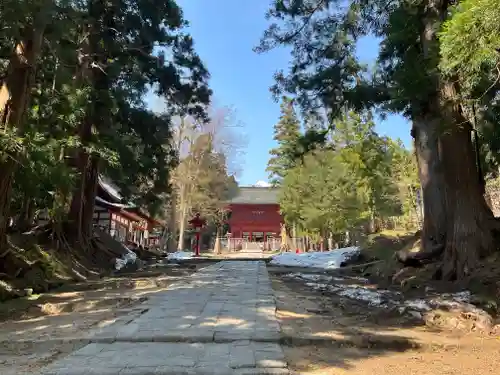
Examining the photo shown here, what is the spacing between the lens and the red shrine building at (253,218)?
140 feet

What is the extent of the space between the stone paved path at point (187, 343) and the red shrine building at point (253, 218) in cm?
3627

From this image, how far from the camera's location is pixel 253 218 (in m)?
43.1

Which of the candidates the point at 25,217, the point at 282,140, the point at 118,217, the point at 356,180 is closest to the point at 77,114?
the point at 25,217

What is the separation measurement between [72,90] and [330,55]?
5.84m

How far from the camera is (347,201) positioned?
72.7ft

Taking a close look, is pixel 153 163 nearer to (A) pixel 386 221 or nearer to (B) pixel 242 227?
(A) pixel 386 221

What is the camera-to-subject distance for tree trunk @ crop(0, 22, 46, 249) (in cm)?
728

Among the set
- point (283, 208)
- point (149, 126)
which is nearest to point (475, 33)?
point (149, 126)

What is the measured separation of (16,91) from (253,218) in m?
36.1

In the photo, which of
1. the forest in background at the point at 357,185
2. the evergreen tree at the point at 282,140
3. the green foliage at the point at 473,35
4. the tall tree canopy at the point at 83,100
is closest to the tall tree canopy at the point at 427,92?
the green foliage at the point at 473,35

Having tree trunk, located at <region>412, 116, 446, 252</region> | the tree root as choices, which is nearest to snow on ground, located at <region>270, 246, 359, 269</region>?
tree trunk, located at <region>412, 116, 446, 252</region>

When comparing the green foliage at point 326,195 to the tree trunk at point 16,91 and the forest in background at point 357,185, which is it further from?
the tree trunk at point 16,91

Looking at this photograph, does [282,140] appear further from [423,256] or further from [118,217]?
[423,256]

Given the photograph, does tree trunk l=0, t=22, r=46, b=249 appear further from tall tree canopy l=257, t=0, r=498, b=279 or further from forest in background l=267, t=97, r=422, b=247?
forest in background l=267, t=97, r=422, b=247
